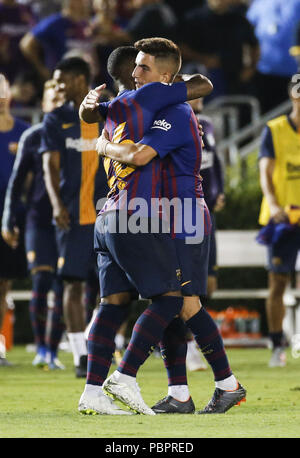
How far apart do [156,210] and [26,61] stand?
9462 mm

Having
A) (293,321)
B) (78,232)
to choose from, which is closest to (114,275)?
(78,232)

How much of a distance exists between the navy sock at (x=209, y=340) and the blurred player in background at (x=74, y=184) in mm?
2580

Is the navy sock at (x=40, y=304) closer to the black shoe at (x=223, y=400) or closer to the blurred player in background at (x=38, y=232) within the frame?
the blurred player in background at (x=38, y=232)

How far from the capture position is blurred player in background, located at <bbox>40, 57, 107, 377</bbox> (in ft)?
29.0

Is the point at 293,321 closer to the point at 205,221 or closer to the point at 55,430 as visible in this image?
the point at 205,221

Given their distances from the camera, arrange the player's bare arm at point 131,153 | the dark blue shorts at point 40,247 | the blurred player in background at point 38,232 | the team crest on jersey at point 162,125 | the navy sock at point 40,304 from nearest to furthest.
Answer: the player's bare arm at point 131,153
the team crest on jersey at point 162,125
the blurred player in background at point 38,232
the dark blue shorts at point 40,247
the navy sock at point 40,304

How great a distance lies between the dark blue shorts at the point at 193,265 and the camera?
6.22 meters

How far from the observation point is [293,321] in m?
13.2

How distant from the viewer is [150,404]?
6863mm

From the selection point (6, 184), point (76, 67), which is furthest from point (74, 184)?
point (6, 184)

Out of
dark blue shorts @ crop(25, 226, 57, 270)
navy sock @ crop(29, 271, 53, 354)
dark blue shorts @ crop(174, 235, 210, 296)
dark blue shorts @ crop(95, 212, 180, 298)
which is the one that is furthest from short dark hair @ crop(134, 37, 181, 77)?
navy sock @ crop(29, 271, 53, 354)

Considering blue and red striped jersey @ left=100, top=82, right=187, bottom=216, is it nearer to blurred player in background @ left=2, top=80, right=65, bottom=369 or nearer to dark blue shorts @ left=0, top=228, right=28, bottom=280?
blurred player in background @ left=2, top=80, right=65, bottom=369

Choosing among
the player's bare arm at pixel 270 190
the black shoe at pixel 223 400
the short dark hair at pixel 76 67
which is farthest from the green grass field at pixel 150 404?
the short dark hair at pixel 76 67
